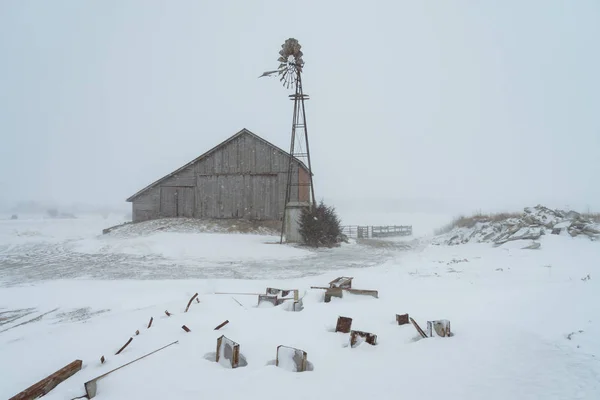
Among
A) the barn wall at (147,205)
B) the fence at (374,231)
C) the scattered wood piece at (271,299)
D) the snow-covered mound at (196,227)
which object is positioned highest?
the barn wall at (147,205)

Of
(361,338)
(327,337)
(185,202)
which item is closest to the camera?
(361,338)

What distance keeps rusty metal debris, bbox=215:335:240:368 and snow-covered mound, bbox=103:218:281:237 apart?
806 inches

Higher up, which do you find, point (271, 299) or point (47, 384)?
point (271, 299)

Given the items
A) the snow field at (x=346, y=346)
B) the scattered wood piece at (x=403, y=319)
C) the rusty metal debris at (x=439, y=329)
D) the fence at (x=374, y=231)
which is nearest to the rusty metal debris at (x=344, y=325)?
the snow field at (x=346, y=346)

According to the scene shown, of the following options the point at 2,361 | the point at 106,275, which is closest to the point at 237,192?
the point at 106,275

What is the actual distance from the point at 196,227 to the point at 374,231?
21433 millimetres

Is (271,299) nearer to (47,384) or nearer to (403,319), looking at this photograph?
(403,319)

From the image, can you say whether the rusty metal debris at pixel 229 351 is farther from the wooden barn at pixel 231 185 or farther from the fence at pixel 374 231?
the fence at pixel 374 231

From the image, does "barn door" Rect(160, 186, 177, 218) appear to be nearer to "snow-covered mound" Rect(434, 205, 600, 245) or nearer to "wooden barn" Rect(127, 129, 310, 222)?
"wooden barn" Rect(127, 129, 310, 222)

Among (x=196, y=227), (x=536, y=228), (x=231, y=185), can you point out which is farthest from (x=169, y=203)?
(x=536, y=228)

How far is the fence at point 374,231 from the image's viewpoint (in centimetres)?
3647

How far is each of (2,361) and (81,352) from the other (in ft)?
2.71

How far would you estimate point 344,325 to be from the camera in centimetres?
441

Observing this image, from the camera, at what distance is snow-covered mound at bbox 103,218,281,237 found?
937 inches
